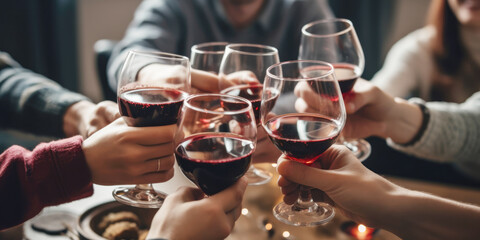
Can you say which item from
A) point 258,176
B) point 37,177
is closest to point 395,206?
point 258,176

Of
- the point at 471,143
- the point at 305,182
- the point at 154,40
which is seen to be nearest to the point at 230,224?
the point at 305,182

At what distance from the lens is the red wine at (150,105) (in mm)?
1038

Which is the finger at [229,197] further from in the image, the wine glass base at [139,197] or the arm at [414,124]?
the arm at [414,124]

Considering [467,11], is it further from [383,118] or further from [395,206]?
[395,206]

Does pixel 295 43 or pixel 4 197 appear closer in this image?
pixel 4 197

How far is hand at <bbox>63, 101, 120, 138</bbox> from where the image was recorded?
132 centimetres

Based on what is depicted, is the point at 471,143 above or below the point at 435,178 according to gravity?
above

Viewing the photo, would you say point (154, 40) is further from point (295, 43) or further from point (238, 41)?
point (295, 43)

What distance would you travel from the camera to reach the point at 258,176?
49.9 inches

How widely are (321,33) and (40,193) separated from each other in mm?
942

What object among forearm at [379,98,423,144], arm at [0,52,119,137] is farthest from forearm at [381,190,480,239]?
arm at [0,52,119,137]

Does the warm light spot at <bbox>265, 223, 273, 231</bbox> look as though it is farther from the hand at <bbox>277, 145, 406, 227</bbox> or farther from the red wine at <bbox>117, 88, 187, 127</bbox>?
the red wine at <bbox>117, 88, 187, 127</bbox>

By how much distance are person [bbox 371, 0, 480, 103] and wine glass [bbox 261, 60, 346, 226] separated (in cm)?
146

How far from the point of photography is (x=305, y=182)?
941mm
